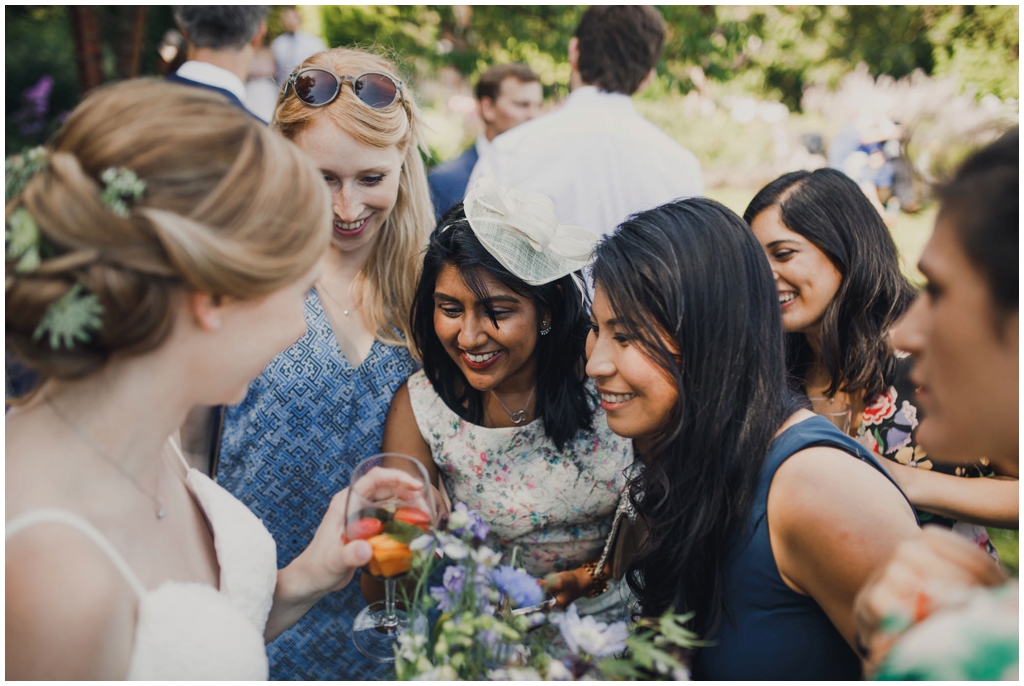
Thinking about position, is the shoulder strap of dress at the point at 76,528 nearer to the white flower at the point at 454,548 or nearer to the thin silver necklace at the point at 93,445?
the thin silver necklace at the point at 93,445

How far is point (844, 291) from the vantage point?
279cm

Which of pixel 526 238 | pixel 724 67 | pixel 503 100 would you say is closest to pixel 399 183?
pixel 526 238

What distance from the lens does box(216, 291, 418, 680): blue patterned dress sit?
2.57 meters

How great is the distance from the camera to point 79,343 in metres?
1.34

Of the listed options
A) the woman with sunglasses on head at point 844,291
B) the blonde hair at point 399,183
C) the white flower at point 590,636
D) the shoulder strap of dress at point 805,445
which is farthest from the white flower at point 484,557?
the woman with sunglasses on head at point 844,291

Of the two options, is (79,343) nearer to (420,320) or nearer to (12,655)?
(12,655)

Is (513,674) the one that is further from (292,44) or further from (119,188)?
(292,44)

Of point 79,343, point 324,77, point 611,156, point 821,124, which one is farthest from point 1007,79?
point 79,343

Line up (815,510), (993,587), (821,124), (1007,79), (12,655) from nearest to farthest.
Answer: (993,587) → (12,655) → (815,510) → (1007,79) → (821,124)

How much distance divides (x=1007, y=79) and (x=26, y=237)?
56.4 ft

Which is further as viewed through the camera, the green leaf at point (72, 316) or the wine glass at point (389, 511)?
the wine glass at point (389, 511)

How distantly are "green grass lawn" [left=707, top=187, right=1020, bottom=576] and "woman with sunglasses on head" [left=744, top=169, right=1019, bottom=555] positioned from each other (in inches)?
7.6

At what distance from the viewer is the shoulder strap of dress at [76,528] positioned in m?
1.28

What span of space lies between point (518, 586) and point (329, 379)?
1390mm
